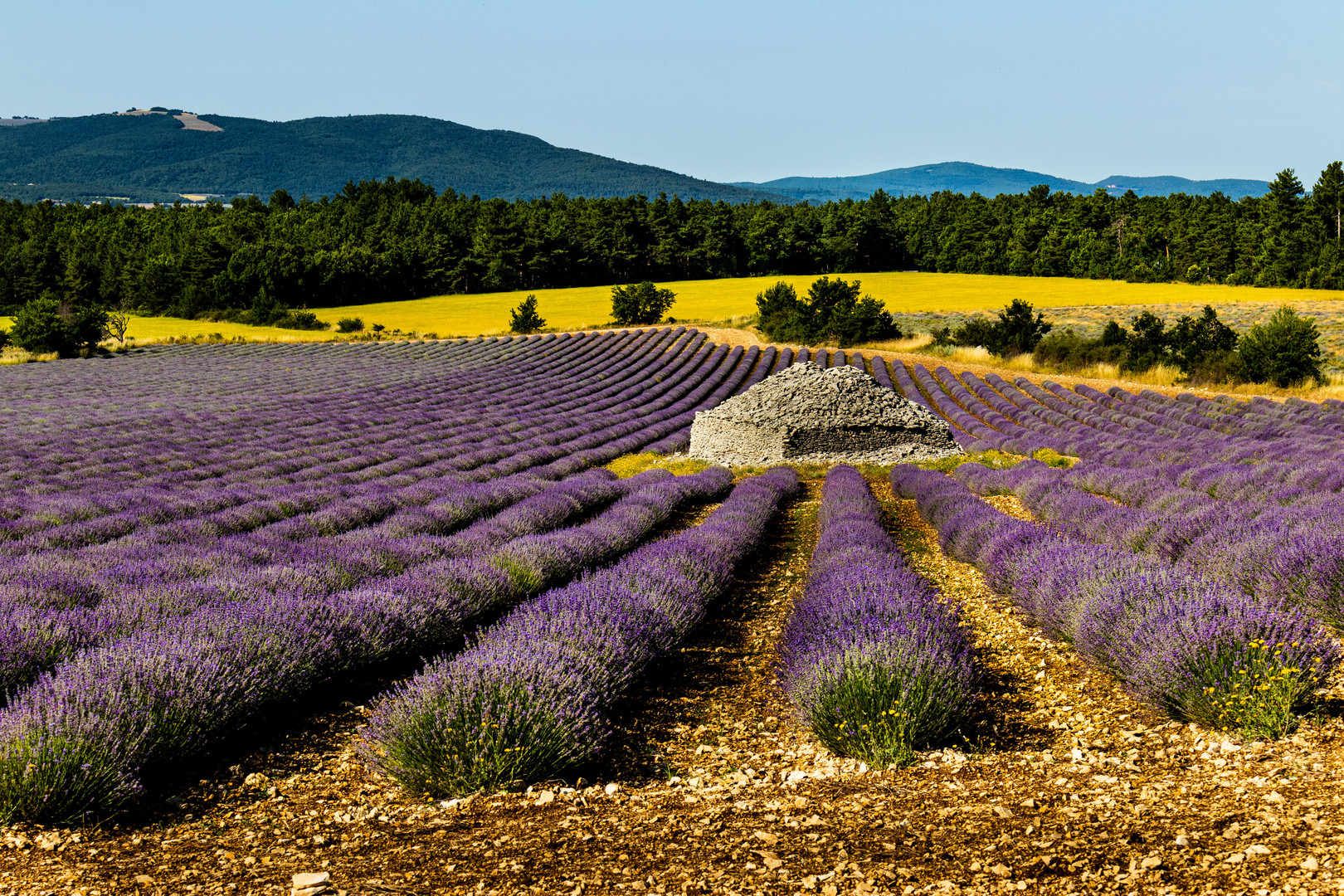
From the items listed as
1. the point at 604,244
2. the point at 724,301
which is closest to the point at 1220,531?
the point at 724,301

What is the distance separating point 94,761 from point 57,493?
445 inches

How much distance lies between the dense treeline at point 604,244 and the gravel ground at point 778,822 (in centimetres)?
7012

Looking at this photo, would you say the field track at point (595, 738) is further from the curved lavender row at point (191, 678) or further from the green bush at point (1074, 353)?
the green bush at point (1074, 353)

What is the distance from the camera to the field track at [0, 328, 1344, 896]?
2729mm

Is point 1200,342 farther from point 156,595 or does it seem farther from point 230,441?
point 156,595

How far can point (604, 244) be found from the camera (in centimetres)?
8362

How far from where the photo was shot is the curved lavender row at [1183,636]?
358cm

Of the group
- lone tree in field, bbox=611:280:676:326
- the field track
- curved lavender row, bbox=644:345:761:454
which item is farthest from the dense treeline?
the field track

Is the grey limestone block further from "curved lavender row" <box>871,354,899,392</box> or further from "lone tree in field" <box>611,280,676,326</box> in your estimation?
"lone tree in field" <box>611,280,676,326</box>

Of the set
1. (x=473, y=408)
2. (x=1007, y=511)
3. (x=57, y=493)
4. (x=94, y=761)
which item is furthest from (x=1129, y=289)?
(x=94, y=761)

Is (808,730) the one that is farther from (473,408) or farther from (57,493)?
(473,408)

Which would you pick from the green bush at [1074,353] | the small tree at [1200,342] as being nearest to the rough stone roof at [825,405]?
the small tree at [1200,342]

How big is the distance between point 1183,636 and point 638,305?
188ft

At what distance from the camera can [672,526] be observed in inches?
440
